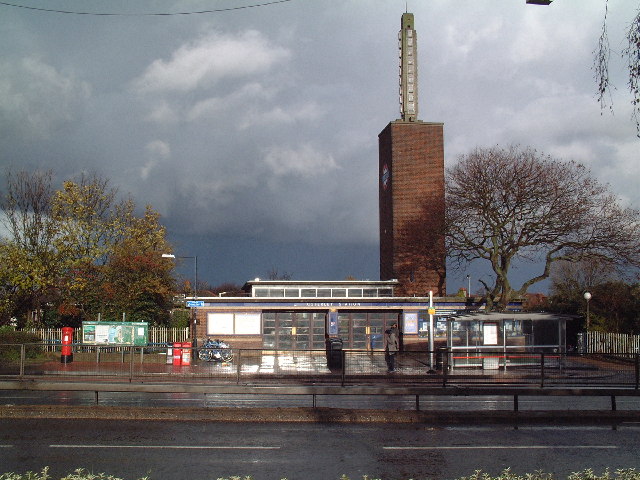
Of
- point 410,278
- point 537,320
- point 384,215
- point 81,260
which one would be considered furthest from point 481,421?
point 384,215

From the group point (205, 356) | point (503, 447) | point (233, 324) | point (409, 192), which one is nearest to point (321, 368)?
point (205, 356)

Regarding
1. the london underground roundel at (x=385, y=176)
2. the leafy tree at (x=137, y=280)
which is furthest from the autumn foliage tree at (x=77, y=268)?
the london underground roundel at (x=385, y=176)

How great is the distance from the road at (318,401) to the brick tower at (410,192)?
A: 27494 millimetres

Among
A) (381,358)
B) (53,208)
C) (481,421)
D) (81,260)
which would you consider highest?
(53,208)

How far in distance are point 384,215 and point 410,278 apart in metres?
7.00

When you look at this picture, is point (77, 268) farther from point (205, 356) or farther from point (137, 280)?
point (205, 356)

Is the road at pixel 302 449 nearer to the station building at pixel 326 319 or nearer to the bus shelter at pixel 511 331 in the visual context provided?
the bus shelter at pixel 511 331

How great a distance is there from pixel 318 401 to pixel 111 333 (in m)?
19.2

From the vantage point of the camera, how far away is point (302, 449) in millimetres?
11477

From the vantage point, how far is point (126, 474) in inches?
369

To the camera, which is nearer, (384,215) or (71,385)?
(71,385)

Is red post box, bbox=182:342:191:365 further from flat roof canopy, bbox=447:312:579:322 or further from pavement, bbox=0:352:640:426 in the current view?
flat roof canopy, bbox=447:312:579:322

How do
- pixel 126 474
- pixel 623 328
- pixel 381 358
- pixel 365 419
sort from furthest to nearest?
pixel 623 328, pixel 381 358, pixel 365 419, pixel 126 474

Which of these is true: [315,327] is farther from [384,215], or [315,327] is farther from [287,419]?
[287,419]
